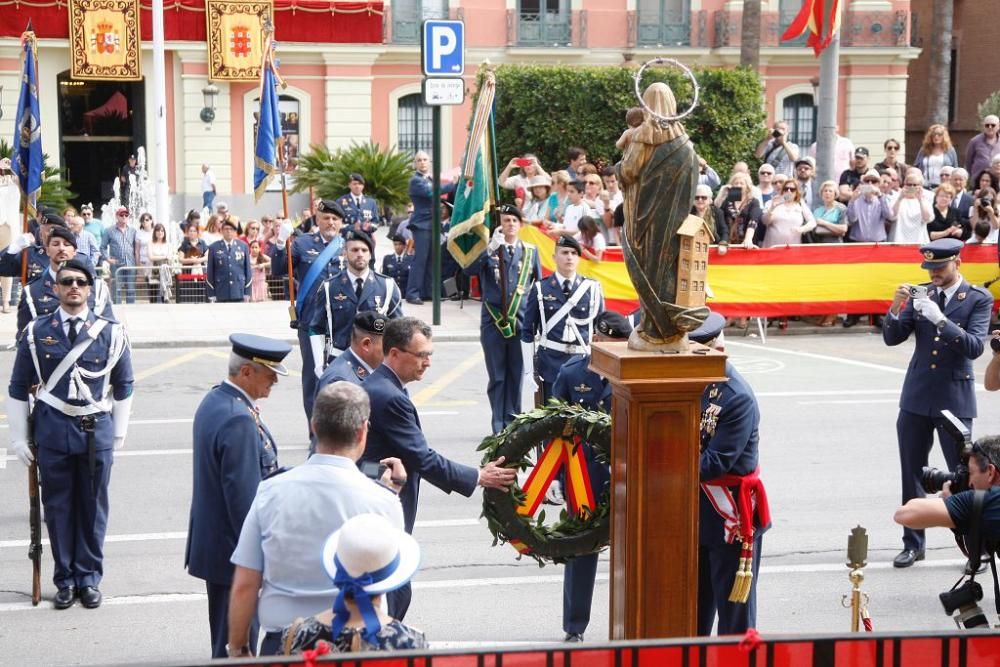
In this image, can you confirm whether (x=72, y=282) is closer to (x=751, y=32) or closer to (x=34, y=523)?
(x=34, y=523)

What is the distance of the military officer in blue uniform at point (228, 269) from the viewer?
866 inches

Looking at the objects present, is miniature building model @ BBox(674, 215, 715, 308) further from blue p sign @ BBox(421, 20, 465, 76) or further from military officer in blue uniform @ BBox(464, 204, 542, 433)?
blue p sign @ BBox(421, 20, 465, 76)

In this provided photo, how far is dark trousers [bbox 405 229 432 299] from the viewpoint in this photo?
839 inches

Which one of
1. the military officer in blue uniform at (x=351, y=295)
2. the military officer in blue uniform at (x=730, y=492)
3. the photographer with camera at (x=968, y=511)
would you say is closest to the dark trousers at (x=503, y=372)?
the military officer in blue uniform at (x=351, y=295)

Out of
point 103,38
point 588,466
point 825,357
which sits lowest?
point 825,357

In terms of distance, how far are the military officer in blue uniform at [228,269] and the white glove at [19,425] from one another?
1357 cm

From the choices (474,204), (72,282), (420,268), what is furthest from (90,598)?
(420,268)

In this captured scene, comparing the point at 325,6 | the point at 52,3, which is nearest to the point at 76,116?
the point at 52,3

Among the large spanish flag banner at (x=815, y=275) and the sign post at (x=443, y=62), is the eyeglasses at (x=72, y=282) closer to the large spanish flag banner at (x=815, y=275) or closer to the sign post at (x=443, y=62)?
the sign post at (x=443, y=62)

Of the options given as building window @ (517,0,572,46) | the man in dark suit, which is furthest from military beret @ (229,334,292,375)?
building window @ (517,0,572,46)

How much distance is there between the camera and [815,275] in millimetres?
19281

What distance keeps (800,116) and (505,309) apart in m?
34.0

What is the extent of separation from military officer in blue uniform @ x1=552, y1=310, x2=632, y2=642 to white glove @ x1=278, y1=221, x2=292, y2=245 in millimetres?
12193

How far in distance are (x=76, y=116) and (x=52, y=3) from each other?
429cm
